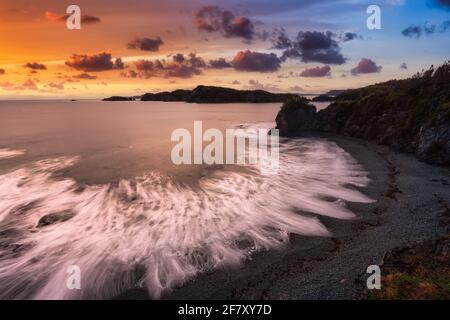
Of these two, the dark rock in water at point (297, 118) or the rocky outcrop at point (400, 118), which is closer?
the rocky outcrop at point (400, 118)

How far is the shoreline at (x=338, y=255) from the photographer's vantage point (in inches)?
629

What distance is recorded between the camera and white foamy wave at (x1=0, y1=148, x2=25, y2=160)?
54.3 meters

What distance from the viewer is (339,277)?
16438 millimetres

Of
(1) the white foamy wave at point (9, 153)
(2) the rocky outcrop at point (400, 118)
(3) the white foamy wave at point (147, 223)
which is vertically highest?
(2) the rocky outcrop at point (400, 118)

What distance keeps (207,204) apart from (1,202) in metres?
21.0

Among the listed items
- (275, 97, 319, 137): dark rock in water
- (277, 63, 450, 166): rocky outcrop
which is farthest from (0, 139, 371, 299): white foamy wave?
(275, 97, 319, 137): dark rock in water

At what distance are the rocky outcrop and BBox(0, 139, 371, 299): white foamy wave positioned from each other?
11.8 m

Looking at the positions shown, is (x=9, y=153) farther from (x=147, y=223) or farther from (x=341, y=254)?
(x=341, y=254)

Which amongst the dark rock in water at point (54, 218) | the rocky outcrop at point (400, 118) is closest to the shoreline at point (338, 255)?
the rocky outcrop at point (400, 118)

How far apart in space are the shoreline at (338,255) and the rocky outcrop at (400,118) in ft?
42.2

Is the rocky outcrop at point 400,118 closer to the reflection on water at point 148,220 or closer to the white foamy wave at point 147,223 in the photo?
→ the reflection on water at point 148,220

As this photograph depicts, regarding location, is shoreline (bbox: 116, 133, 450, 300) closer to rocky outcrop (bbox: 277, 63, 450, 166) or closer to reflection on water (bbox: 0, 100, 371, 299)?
reflection on water (bbox: 0, 100, 371, 299)
